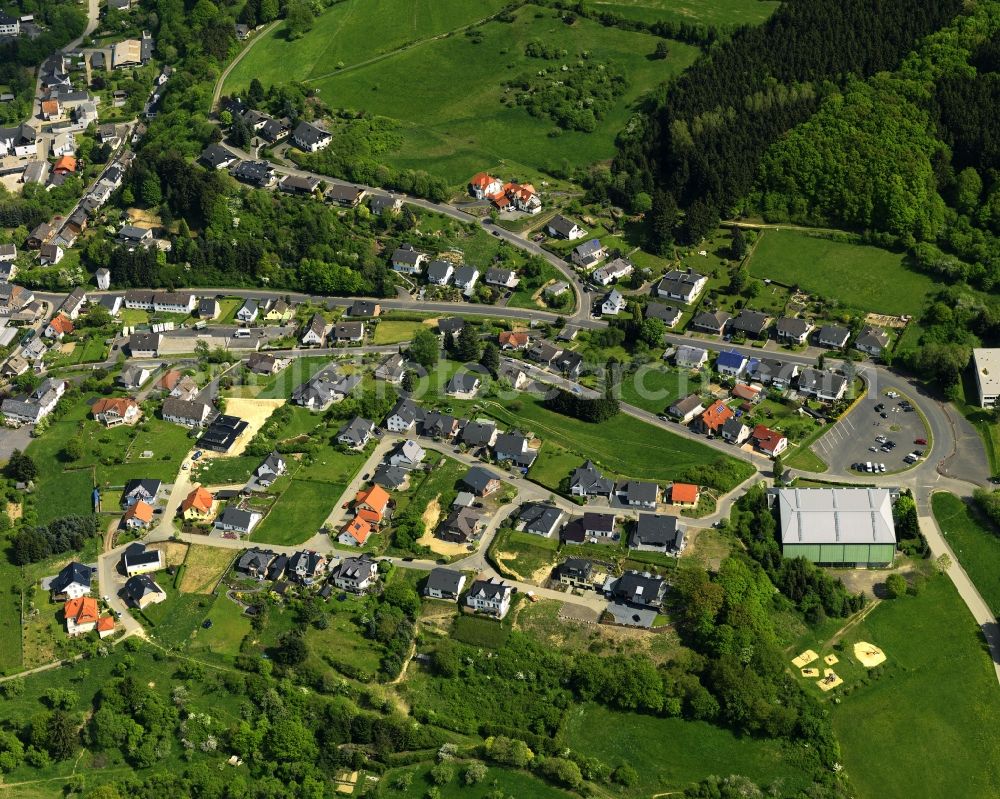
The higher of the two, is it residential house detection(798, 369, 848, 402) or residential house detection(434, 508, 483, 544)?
residential house detection(798, 369, 848, 402)

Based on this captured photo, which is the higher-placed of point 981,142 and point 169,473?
point 981,142

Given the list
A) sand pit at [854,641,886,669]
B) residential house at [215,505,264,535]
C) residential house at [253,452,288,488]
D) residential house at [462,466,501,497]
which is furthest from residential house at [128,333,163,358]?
sand pit at [854,641,886,669]

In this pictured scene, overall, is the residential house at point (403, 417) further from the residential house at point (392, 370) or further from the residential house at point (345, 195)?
the residential house at point (345, 195)

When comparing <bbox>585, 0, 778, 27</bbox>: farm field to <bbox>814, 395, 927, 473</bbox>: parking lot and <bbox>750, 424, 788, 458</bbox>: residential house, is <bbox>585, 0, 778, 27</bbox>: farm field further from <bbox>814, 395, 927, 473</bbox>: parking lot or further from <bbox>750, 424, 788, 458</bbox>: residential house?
<bbox>750, 424, 788, 458</bbox>: residential house

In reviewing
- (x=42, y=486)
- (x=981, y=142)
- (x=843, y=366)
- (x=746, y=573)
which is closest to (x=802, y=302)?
(x=843, y=366)

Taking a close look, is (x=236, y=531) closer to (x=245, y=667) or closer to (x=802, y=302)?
(x=245, y=667)

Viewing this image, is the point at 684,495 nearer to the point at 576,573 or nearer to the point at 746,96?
the point at 576,573
